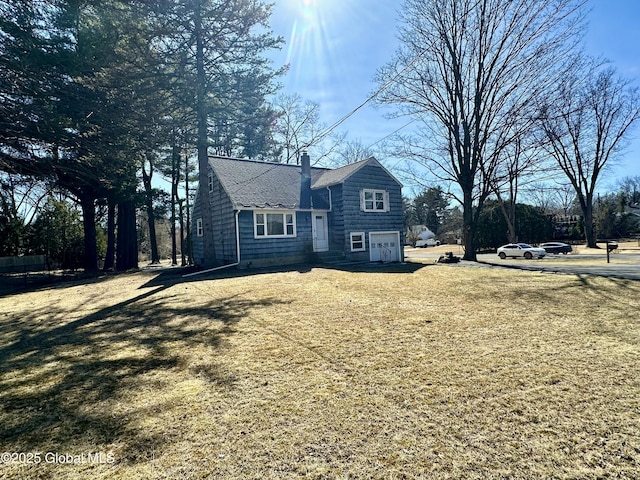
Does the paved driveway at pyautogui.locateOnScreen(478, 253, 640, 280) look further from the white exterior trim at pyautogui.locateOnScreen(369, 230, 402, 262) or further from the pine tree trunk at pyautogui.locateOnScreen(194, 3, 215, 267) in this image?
the pine tree trunk at pyautogui.locateOnScreen(194, 3, 215, 267)

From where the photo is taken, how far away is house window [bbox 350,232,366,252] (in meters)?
18.5

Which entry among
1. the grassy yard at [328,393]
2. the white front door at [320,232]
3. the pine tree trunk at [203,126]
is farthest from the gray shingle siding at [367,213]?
the grassy yard at [328,393]

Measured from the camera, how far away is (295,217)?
17.3 m

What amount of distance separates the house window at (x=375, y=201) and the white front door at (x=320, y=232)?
8.24ft

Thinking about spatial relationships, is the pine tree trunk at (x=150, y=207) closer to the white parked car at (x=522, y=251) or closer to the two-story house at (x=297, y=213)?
the two-story house at (x=297, y=213)

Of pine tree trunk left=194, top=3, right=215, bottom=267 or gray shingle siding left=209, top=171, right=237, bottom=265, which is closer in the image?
pine tree trunk left=194, top=3, right=215, bottom=267

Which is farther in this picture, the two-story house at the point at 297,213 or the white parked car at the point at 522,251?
the white parked car at the point at 522,251

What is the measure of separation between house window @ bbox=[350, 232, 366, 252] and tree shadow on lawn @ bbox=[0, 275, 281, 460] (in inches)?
456

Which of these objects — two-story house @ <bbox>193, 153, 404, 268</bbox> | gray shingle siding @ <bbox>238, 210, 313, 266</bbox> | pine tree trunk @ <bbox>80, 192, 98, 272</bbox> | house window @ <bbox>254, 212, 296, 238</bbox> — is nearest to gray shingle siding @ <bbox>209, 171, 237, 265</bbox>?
two-story house @ <bbox>193, 153, 404, 268</bbox>

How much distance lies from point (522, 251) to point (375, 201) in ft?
49.2

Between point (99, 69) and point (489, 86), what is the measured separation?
19.3 meters

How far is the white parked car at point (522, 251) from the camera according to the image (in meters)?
25.5

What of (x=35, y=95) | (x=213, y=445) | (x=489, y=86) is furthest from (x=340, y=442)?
(x=489, y=86)

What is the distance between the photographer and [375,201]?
1966cm
